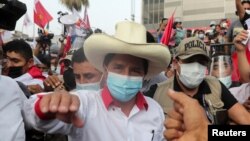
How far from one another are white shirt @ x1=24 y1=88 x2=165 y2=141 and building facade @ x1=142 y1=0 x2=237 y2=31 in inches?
1287

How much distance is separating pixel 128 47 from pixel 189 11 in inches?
1407

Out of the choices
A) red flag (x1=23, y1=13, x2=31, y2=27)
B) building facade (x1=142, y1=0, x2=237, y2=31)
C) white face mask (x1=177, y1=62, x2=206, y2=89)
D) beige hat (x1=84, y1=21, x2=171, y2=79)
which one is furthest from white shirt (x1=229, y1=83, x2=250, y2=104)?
building facade (x1=142, y1=0, x2=237, y2=31)

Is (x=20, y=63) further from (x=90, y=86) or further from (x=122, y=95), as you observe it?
(x=122, y=95)

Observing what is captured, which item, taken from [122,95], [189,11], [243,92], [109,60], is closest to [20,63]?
[109,60]

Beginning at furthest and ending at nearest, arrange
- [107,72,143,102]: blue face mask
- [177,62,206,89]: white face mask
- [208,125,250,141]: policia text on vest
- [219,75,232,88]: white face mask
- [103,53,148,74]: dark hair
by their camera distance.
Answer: [219,75,232,88]: white face mask
[177,62,206,89]: white face mask
[103,53,148,74]: dark hair
[107,72,143,102]: blue face mask
[208,125,250,141]: policia text on vest

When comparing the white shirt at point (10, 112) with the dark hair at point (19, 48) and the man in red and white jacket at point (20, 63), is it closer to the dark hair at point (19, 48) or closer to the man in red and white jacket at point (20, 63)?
the man in red and white jacket at point (20, 63)

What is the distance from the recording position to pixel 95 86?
3254 mm

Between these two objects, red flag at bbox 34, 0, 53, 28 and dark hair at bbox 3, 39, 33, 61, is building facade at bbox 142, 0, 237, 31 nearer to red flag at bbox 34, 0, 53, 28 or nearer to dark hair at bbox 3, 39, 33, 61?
red flag at bbox 34, 0, 53, 28

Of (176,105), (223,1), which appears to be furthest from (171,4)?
(176,105)

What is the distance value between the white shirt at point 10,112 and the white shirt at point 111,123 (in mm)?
242

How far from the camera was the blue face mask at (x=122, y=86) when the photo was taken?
2477 millimetres

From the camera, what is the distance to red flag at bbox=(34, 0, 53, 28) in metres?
9.95

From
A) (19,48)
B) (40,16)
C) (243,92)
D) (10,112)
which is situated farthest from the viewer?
(40,16)

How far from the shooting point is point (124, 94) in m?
2.49
